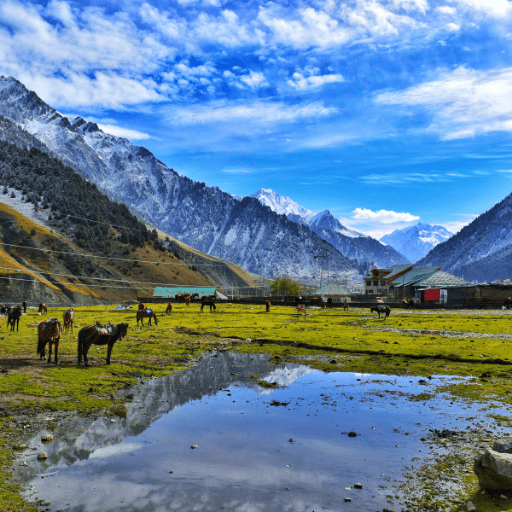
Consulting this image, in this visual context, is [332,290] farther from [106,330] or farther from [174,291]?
[106,330]

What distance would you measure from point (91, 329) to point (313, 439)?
12.4 meters

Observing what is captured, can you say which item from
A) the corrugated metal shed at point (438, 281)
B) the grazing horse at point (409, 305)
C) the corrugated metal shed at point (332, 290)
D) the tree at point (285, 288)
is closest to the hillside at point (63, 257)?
the tree at point (285, 288)

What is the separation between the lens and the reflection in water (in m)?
9.21

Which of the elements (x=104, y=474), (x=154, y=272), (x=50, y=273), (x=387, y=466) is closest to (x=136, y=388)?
(x=104, y=474)

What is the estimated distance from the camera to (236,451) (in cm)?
1165

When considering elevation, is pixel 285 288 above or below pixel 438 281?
below

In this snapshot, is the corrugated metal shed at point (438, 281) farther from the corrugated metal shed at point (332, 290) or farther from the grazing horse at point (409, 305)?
the grazing horse at point (409, 305)

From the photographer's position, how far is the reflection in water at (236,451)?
9.21 m

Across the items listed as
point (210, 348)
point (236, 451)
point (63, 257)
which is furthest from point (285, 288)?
point (236, 451)

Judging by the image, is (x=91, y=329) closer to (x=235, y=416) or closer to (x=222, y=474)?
(x=235, y=416)

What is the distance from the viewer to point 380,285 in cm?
16762

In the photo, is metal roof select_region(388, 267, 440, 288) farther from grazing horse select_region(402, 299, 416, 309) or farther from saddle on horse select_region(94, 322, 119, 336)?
saddle on horse select_region(94, 322, 119, 336)

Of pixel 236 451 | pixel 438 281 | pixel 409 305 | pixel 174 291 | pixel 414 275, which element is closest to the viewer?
pixel 236 451

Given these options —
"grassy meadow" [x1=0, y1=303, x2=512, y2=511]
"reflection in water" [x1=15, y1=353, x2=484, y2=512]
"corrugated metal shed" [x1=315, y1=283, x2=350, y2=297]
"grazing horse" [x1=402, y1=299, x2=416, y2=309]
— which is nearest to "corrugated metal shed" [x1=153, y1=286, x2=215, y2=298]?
"corrugated metal shed" [x1=315, y1=283, x2=350, y2=297]
